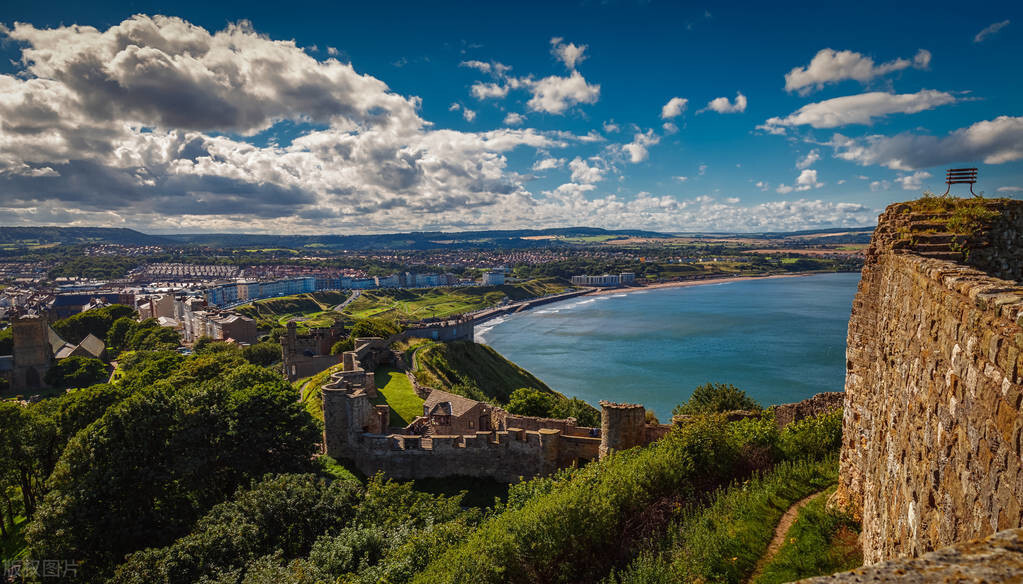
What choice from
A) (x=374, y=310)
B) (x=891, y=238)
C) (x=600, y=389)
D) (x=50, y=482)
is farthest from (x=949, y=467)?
(x=374, y=310)

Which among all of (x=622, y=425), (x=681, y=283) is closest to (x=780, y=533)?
(x=622, y=425)

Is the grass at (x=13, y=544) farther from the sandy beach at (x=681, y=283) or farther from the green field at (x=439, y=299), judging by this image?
the sandy beach at (x=681, y=283)

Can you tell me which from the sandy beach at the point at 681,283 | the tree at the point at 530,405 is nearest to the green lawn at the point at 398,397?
the tree at the point at 530,405

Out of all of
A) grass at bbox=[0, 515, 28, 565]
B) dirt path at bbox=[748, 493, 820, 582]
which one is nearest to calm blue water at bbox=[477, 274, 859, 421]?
dirt path at bbox=[748, 493, 820, 582]

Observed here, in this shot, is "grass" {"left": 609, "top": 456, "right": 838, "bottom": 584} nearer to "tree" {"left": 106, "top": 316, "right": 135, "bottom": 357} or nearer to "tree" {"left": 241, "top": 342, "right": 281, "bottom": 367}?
"tree" {"left": 241, "top": 342, "right": 281, "bottom": 367}

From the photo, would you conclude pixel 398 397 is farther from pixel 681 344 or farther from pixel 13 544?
pixel 681 344

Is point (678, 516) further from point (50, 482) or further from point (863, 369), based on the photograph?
point (50, 482)
